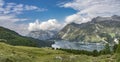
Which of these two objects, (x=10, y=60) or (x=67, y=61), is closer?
(x=10, y=60)

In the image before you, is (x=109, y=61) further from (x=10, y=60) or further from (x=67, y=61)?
(x=10, y=60)

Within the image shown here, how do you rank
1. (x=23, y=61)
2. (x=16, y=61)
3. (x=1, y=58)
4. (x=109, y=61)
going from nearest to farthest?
(x=1, y=58) < (x=16, y=61) < (x=23, y=61) < (x=109, y=61)

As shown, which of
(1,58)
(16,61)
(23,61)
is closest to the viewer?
(1,58)

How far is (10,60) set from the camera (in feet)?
216

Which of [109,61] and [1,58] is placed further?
[109,61]

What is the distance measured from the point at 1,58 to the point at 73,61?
220 ft

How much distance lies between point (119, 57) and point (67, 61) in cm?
5541

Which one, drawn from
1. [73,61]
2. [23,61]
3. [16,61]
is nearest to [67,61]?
[73,61]

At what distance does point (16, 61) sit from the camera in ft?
236

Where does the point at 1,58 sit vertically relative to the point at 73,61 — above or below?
above

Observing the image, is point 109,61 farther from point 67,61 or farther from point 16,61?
point 16,61

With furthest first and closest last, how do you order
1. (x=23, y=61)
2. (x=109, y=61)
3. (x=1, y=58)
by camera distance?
(x=109, y=61)
(x=23, y=61)
(x=1, y=58)

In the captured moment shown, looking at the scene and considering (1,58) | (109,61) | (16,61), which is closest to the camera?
(1,58)

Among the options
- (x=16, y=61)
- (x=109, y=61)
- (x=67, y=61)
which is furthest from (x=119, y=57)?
(x=67, y=61)
